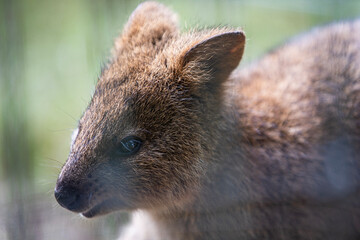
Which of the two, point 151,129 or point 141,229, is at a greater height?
point 151,129

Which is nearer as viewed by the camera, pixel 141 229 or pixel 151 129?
pixel 151 129

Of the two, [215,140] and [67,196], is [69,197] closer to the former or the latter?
[67,196]

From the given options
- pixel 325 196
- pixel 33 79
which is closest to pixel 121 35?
pixel 325 196

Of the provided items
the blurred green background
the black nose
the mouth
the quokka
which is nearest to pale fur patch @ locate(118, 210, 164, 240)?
the quokka

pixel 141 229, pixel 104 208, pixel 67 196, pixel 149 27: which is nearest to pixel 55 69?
pixel 149 27

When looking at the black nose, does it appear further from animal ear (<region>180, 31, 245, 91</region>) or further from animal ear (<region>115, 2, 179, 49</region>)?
animal ear (<region>115, 2, 179, 49</region>)

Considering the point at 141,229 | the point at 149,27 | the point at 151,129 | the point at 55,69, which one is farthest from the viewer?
the point at 55,69

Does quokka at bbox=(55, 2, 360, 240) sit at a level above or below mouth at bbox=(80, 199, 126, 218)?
above
